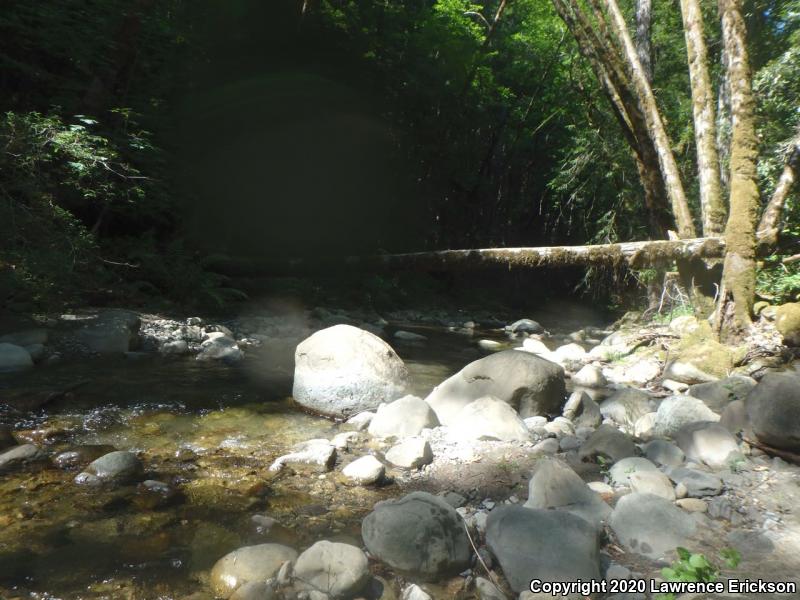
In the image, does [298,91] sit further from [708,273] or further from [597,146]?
[708,273]

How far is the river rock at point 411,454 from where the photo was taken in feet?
12.6

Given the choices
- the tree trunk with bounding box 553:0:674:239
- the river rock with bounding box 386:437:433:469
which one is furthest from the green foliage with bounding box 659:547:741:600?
the tree trunk with bounding box 553:0:674:239

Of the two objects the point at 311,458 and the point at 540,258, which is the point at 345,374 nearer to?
the point at 311,458

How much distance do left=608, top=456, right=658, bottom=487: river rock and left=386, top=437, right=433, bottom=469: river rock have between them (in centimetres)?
130

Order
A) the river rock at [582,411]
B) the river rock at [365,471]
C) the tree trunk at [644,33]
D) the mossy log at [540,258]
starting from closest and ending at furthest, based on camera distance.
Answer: the river rock at [365,471] < the river rock at [582,411] < the mossy log at [540,258] < the tree trunk at [644,33]

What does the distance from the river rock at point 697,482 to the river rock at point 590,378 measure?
3.07 m

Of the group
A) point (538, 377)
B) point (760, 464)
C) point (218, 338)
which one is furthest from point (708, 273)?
point (218, 338)

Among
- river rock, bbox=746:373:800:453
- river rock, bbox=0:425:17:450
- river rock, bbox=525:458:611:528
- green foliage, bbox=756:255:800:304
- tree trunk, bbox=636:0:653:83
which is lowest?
river rock, bbox=0:425:17:450

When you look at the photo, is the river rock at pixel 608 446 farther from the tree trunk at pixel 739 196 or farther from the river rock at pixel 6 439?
the river rock at pixel 6 439

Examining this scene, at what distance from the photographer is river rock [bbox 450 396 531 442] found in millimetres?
4301

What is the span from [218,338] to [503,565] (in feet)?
19.8

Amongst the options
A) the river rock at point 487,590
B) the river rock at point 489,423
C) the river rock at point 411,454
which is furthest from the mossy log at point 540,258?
the river rock at point 487,590

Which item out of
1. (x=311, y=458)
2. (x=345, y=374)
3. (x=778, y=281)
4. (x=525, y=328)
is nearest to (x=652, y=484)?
(x=311, y=458)

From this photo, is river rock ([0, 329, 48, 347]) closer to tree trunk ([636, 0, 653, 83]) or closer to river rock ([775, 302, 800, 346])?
river rock ([775, 302, 800, 346])
